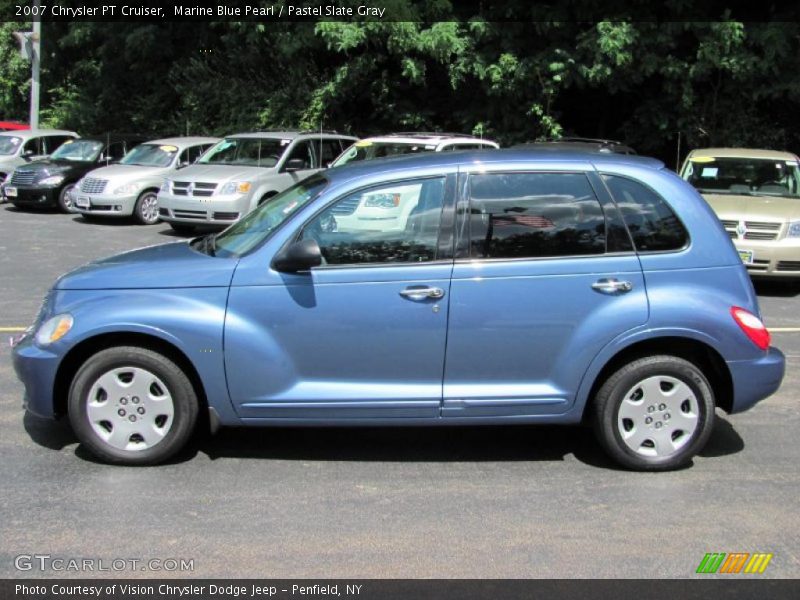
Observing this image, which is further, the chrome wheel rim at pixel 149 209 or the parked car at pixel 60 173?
the parked car at pixel 60 173

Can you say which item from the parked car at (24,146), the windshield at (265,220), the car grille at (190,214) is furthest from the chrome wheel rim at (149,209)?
the windshield at (265,220)

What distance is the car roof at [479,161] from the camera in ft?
15.6

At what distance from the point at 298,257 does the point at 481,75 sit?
14.9 meters

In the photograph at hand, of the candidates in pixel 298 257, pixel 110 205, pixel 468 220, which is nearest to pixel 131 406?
pixel 298 257

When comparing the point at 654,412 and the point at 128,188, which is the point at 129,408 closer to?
the point at 654,412

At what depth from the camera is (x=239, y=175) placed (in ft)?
45.2

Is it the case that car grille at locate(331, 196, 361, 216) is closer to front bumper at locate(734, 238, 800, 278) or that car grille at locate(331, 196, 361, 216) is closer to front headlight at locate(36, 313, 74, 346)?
front headlight at locate(36, 313, 74, 346)

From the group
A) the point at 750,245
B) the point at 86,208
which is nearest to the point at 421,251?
the point at 750,245

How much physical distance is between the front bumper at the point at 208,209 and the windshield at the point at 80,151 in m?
4.80

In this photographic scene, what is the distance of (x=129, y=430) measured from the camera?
15.1 ft

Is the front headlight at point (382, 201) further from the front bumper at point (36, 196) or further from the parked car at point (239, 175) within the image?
the front bumper at point (36, 196)
